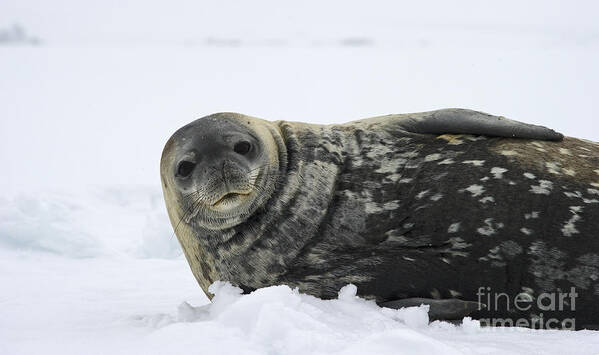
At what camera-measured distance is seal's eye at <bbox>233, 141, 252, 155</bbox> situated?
3.65 m

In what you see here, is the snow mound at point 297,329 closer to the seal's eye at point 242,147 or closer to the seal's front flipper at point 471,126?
the seal's eye at point 242,147

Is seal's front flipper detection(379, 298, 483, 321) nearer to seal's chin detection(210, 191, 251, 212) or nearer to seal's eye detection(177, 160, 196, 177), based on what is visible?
seal's chin detection(210, 191, 251, 212)

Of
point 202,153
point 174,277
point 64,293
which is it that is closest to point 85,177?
point 174,277

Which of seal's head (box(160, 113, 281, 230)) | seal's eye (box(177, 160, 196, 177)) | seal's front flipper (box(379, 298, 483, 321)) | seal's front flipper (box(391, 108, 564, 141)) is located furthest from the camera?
seal's front flipper (box(391, 108, 564, 141))

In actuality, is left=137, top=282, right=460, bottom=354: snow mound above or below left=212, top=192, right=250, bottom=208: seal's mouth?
below

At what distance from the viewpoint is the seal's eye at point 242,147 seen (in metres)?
3.65

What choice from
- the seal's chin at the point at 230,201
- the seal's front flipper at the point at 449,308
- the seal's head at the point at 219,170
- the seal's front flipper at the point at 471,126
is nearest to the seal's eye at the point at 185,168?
the seal's head at the point at 219,170

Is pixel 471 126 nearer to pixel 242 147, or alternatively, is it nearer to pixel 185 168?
pixel 242 147

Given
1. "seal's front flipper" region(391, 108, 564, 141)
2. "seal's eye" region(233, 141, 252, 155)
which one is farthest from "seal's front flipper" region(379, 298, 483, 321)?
"seal's eye" region(233, 141, 252, 155)

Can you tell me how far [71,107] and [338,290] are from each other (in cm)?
1466

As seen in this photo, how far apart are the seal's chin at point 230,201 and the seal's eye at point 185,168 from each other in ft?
0.63

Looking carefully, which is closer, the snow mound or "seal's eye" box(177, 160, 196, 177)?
the snow mound

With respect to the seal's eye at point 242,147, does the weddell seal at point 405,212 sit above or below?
below

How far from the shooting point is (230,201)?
3.53 metres
